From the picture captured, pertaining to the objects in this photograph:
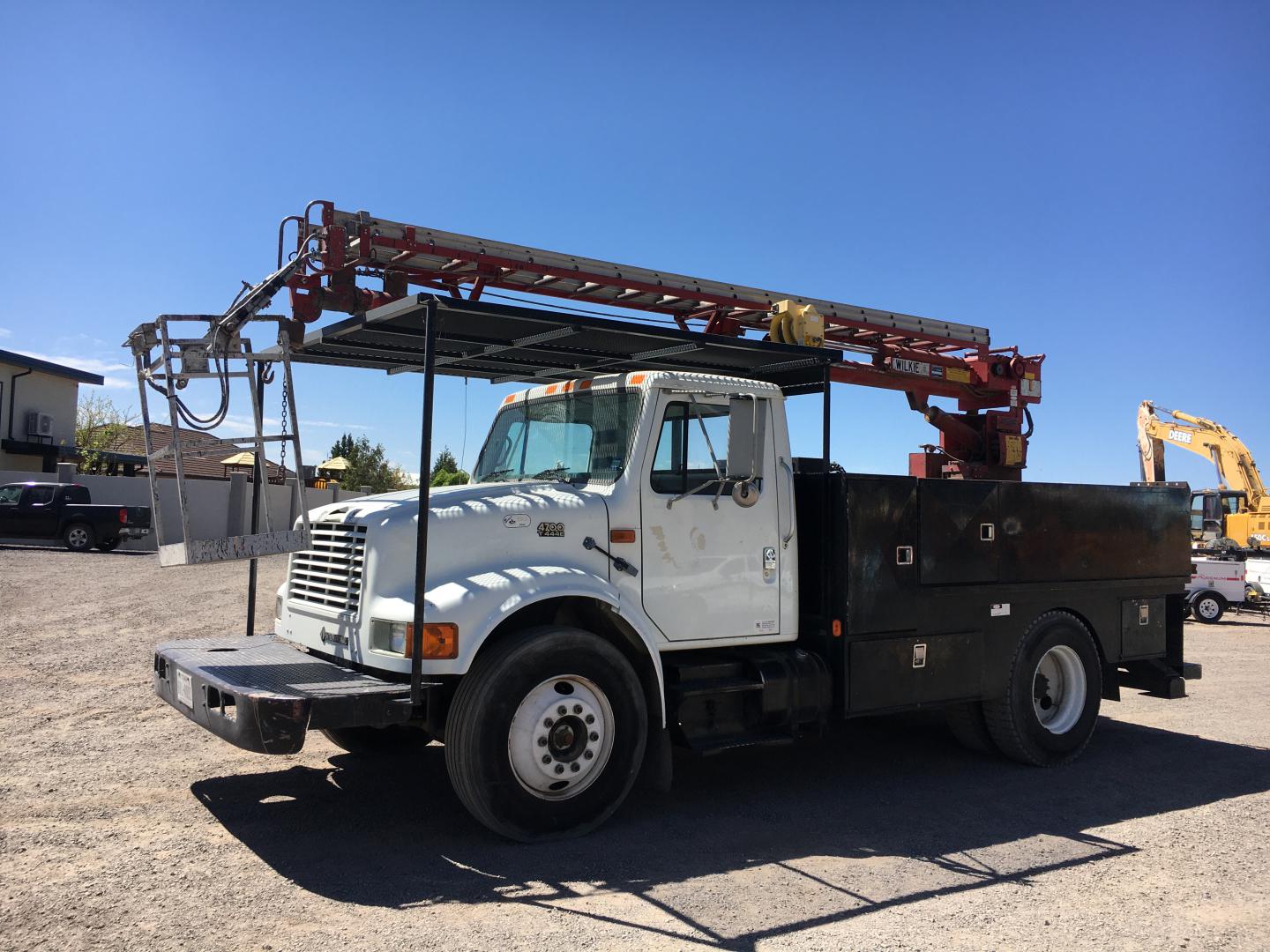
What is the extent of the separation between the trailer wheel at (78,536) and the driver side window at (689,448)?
23.0 m

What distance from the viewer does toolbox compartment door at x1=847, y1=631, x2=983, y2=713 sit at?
6.34 metres

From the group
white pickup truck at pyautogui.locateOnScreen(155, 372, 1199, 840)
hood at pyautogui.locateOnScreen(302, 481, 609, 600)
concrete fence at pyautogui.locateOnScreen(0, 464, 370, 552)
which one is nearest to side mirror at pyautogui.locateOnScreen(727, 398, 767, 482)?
white pickup truck at pyautogui.locateOnScreen(155, 372, 1199, 840)

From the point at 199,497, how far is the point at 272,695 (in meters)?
28.3

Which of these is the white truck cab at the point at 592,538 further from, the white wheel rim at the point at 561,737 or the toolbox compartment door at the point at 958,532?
the toolbox compartment door at the point at 958,532

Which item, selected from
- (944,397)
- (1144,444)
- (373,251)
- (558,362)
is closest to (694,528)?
(558,362)

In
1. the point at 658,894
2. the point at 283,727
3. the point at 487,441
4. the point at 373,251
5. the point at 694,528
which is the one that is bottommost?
the point at 658,894

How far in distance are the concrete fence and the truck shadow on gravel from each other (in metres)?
23.7

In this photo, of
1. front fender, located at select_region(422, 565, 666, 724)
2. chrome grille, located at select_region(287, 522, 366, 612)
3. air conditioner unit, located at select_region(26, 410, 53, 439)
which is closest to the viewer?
front fender, located at select_region(422, 565, 666, 724)

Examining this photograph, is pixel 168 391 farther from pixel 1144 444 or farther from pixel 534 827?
pixel 1144 444

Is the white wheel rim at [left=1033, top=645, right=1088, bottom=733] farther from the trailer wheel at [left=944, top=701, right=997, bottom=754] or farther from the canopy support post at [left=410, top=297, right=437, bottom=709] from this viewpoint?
the canopy support post at [left=410, top=297, right=437, bottom=709]

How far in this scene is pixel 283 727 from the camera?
4.64 meters

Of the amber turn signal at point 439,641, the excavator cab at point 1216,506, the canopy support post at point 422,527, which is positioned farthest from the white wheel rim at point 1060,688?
the excavator cab at point 1216,506

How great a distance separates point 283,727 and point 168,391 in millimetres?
2527

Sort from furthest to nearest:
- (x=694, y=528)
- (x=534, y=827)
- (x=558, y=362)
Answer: (x=558, y=362) → (x=694, y=528) → (x=534, y=827)
